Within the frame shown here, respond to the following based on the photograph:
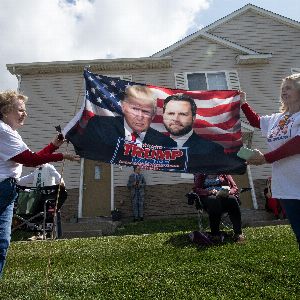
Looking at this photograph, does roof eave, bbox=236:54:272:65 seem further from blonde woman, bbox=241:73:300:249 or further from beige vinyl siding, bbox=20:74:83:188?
blonde woman, bbox=241:73:300:249

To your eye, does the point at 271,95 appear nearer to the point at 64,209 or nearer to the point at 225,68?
the point at 225,68

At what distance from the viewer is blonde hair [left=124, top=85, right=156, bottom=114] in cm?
512

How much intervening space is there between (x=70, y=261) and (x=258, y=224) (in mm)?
5504

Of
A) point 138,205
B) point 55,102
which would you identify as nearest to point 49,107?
point 55,102

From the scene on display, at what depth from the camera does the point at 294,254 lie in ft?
14.7

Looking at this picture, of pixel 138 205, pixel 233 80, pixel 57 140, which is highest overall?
pixel 233 80

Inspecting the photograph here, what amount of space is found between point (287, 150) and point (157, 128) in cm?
261

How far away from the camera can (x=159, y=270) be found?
4.12 meters

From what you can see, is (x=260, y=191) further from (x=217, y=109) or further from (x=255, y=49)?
(x=217, y=109)

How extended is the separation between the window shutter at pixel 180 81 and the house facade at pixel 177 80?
0.15ft

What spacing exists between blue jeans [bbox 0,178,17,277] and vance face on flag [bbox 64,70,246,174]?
5.39 ft

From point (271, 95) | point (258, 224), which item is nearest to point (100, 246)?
point (258, 224)

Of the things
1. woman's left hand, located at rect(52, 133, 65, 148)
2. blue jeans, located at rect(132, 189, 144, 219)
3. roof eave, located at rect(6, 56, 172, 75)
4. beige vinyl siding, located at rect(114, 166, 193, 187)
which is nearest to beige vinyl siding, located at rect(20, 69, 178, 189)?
beige vinyl siding, located at rect(114, 166, 193, 187)

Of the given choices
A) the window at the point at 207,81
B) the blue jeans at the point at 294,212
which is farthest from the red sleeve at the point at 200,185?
the window at the point at 207,81
